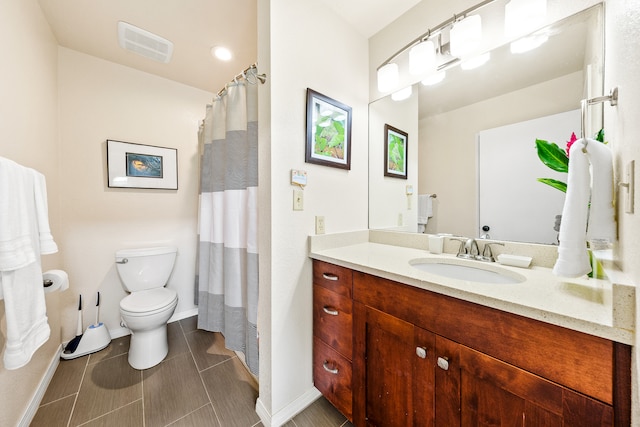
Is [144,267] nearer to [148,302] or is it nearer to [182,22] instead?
[148,302]

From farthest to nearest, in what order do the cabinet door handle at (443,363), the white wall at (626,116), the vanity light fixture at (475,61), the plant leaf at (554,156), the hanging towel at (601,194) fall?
the vanity light fixture at (475,61)
the plant leaf at (554,156)
the cabinet door handle at (443,363)
the hanging towel at (601,194)
the white wall at (626,116)

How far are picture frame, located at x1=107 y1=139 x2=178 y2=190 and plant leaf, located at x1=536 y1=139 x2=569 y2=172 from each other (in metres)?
2.62

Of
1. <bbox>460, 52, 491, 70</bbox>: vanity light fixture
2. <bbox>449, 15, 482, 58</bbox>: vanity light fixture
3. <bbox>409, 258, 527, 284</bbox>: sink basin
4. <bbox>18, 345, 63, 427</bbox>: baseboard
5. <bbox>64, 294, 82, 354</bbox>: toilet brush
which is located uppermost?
<bbox>449, 15, 482, 58</bbox>: vanity light fixture

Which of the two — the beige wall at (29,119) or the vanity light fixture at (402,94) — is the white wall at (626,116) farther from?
the beige wall at (29,119)

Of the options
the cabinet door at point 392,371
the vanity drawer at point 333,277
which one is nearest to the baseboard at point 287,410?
the cabinet door at point 392,371

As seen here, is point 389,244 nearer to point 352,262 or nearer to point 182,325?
point 352,262

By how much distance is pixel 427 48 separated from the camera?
4.08ft

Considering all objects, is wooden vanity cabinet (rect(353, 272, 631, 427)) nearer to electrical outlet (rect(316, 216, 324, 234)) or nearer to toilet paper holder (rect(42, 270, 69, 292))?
electrical outlet (rect(316, 216, 324, 234))

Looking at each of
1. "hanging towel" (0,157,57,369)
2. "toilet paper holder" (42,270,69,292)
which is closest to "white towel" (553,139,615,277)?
"hanging towel" (0,157,57,369)

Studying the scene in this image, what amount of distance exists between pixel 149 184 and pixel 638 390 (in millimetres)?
2756

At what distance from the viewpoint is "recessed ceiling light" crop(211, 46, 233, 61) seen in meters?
1.71

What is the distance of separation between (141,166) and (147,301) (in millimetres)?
1175

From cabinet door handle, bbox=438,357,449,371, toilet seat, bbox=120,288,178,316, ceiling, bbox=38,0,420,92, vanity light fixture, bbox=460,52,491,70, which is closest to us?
cabinet door handle, bbox=438,357,449,371

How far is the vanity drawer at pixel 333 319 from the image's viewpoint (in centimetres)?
109
